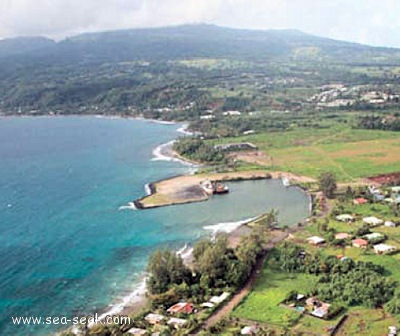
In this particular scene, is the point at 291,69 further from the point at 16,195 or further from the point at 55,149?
the point at 16,195

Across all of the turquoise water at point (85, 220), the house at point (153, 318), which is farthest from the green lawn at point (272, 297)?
the turquoise water at point (85, 220)

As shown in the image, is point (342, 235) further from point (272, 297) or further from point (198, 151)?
point (198, 151)

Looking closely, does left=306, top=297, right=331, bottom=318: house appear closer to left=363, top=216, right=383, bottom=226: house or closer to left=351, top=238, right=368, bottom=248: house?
left=351, top=238, right=368, bottom=248: house

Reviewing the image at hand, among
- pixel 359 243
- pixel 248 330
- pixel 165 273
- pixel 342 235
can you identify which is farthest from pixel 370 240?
pixel 248 330

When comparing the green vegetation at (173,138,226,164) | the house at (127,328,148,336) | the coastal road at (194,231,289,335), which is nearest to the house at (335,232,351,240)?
the coastal road at (194,231,289,335)

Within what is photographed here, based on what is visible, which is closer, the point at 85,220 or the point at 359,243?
the point at 359,243

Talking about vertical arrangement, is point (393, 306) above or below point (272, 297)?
above

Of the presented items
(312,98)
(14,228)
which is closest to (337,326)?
(14,228)
